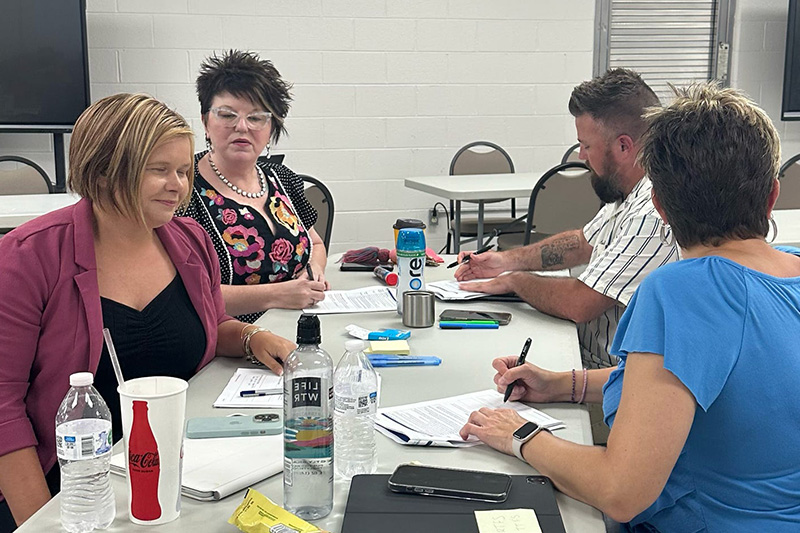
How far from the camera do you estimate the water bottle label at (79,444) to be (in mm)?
1061

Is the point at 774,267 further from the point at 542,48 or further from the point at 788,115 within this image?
the point at 788,115

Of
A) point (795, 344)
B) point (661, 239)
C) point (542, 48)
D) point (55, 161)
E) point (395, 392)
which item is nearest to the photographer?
point (795, 344)

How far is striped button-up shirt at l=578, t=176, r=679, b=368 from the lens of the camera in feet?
6.65

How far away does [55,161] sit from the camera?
5098mm

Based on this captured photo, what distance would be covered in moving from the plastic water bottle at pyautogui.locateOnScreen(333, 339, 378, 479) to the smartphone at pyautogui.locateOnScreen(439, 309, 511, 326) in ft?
2.68

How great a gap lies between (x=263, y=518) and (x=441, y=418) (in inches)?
18.9

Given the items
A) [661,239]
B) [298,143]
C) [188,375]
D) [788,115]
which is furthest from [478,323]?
[788,115]

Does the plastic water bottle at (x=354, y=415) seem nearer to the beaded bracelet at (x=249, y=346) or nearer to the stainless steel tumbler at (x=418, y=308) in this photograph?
the beaded bracelet at (x=249, y=346)

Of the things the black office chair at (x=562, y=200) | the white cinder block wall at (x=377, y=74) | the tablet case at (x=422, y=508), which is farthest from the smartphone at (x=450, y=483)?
the white cinder block wall at (x=377, y=74)

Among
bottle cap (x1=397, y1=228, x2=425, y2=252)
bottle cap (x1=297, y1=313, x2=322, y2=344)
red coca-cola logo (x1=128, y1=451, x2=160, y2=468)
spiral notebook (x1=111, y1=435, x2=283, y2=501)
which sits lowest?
spiral notebook (x1=111, y1=435, x2=283, y2=501)

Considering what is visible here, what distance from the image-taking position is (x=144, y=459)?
1028 mm

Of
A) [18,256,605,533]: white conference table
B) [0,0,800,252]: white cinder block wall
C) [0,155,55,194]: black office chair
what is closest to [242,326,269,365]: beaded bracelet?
[18,256,605,533]: white conference table

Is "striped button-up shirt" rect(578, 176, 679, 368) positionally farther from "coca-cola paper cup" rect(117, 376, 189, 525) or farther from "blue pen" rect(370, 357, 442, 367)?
"coca-cola paper cup" rect(117, 376, 189, 525)

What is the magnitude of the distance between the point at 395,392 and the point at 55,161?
4.21 metres
